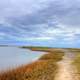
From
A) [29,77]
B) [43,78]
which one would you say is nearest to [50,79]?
[43,78]

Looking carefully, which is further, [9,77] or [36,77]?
[36,77]

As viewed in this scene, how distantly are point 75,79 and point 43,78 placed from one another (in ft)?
8.52

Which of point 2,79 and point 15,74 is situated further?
point 15,74

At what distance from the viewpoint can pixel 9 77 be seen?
1697 centimetres

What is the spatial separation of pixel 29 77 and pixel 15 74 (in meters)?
1.32

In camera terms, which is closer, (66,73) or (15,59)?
(66,73)

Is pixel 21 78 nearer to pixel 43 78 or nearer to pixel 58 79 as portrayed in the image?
pixel 43 78

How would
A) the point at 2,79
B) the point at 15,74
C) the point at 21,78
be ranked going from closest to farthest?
the point at 2,79, the point at 21,78, the point at 15,74

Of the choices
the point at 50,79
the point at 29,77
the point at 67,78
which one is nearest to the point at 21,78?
the point at 29,77

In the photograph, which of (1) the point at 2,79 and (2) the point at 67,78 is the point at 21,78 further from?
(2) the point at 67,78

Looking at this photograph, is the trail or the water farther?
the water

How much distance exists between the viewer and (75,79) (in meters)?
18.1

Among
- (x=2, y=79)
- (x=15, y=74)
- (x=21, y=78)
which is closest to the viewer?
(x=2, y=79)

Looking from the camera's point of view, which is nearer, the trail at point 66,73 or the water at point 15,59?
the trail at point 66,73
